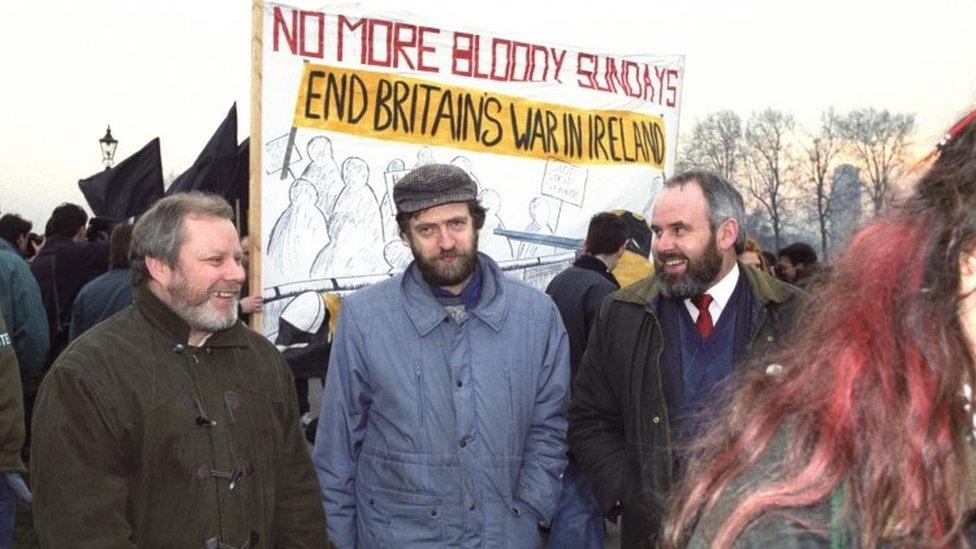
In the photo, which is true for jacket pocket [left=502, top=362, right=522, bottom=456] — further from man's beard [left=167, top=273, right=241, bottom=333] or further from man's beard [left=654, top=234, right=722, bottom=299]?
man's beard [left=167, top=273, right=241, bottom=333]

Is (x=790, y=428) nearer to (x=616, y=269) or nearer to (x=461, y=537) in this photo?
(x=461, y=537)

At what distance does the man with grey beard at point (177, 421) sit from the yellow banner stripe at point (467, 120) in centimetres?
218

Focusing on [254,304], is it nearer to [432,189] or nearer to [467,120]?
[467,120]

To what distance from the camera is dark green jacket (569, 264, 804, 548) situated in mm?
3799

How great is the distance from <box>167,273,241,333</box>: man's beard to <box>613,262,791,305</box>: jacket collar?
136cm

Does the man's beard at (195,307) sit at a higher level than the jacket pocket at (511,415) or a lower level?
higher

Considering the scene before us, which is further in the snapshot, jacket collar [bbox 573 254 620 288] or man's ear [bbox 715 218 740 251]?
jacket collar [bbox 573 254 620 288]

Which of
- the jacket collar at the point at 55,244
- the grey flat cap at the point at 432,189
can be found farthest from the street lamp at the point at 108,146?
the grey flat cap at the point at 432,189

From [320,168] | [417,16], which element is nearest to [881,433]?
[320,168]

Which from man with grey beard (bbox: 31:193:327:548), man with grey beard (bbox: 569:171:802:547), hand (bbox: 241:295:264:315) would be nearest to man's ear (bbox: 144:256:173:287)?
man with grey beard (bbox: 31:193:327:548)

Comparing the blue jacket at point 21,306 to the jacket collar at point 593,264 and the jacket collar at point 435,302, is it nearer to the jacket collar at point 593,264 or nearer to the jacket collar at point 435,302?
the jacket collar at point 593,264

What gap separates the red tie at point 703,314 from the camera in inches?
Answer: 156

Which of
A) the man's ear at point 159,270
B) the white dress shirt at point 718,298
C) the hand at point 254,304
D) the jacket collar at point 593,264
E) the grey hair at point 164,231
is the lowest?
the hand at point 254,304

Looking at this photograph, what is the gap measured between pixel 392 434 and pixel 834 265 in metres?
2.66
